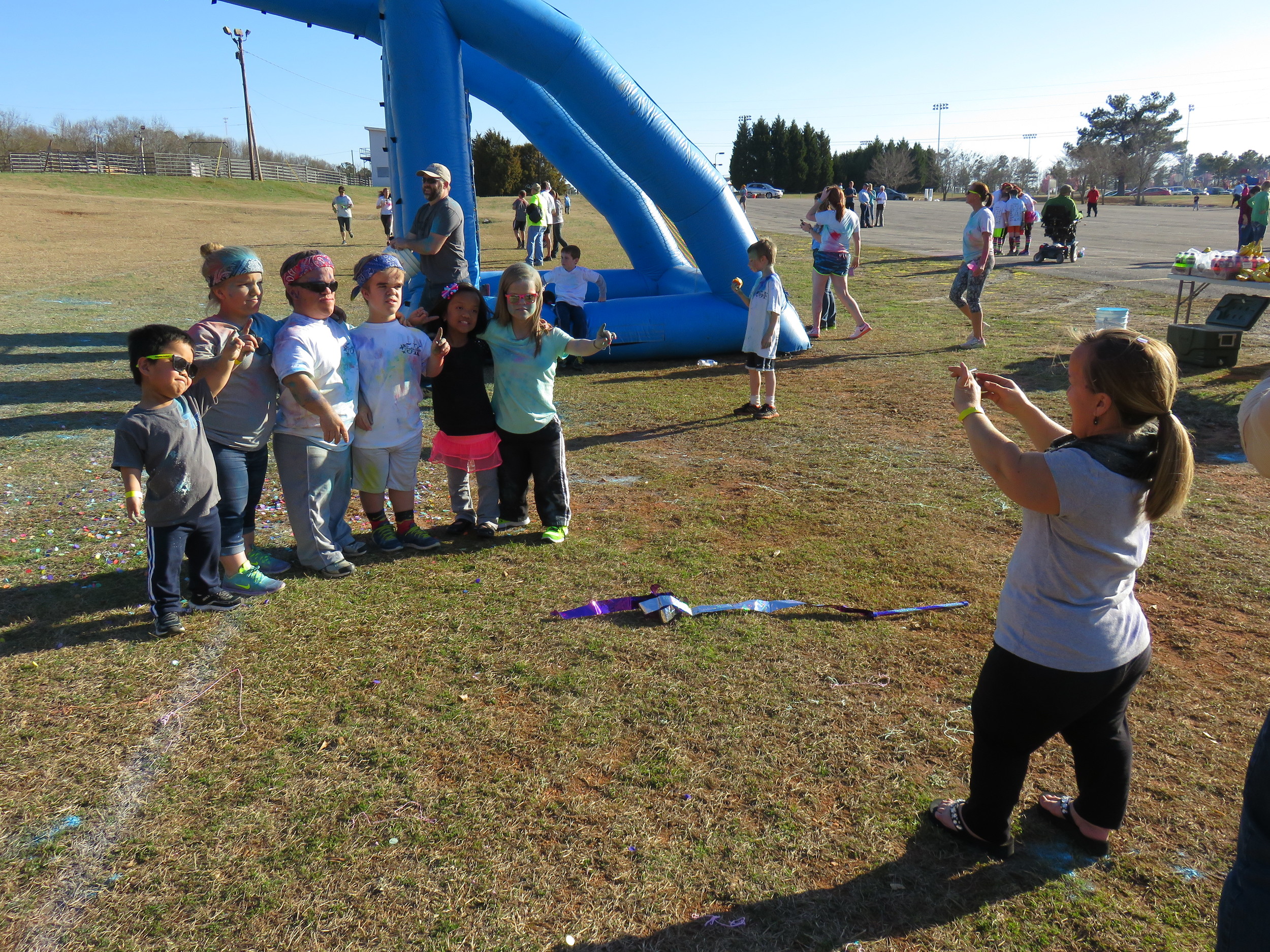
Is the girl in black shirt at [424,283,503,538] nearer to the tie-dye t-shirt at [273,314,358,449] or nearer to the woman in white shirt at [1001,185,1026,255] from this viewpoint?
the tie-dye t-shirt at [273,314,358,449]

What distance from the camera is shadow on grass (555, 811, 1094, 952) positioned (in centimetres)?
236

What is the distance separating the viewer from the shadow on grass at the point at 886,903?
2.36 m

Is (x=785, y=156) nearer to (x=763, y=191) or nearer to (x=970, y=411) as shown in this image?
(x=763, y=191)

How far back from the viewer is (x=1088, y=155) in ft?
298

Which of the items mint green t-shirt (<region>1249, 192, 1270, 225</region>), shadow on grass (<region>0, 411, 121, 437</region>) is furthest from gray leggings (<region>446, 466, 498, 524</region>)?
mint green t-shirt (<region>1249, 192, 1270, 225</region>)

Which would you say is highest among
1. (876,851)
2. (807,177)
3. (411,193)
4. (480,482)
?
(807,177)

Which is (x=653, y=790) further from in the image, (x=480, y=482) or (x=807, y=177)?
(x=807, y=177)

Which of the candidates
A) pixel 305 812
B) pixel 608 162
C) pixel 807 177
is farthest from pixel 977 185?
pixel 807 177

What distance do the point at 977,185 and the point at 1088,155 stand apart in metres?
96.7

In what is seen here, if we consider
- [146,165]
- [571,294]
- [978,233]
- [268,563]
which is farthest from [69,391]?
[146,165]

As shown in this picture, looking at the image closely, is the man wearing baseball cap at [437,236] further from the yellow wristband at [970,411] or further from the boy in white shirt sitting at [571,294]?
the yellow wristband at [970,411]

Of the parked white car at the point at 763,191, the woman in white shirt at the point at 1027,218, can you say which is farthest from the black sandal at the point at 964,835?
the parked white car at the point at 763,191

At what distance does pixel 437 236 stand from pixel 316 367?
146 inches

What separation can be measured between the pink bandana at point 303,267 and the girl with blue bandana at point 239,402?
139 millimetres
